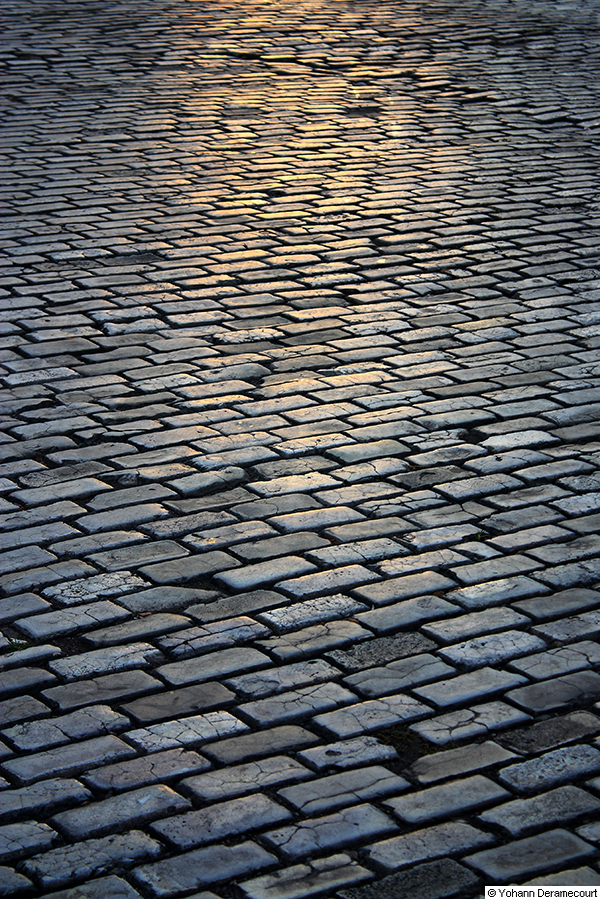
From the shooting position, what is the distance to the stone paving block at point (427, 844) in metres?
2.34

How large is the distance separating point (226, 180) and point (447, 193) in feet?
4.99

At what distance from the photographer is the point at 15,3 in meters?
13.6

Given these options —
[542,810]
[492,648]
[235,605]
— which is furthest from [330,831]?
[235,605]

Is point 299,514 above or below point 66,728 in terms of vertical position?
above

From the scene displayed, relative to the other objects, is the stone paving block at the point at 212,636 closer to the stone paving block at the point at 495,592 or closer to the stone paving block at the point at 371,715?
the stone paving block at the point at 371,715

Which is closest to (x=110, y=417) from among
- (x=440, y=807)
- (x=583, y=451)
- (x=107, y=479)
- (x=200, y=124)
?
(x=107, y=479)

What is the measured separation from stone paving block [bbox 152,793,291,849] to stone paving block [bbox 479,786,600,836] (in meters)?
0.49

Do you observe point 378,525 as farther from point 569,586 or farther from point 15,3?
point 15,3

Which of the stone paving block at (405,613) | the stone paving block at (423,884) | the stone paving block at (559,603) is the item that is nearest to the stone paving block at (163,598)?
the stone paving block at (405,613)

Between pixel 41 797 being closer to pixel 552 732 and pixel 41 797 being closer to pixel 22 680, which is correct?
pixel 22 680

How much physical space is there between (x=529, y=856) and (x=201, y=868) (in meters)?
0.71

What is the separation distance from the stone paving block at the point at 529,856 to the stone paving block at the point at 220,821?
459 millimetres

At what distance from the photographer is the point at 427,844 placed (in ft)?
7.80

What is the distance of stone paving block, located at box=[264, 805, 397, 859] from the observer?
2.38m
